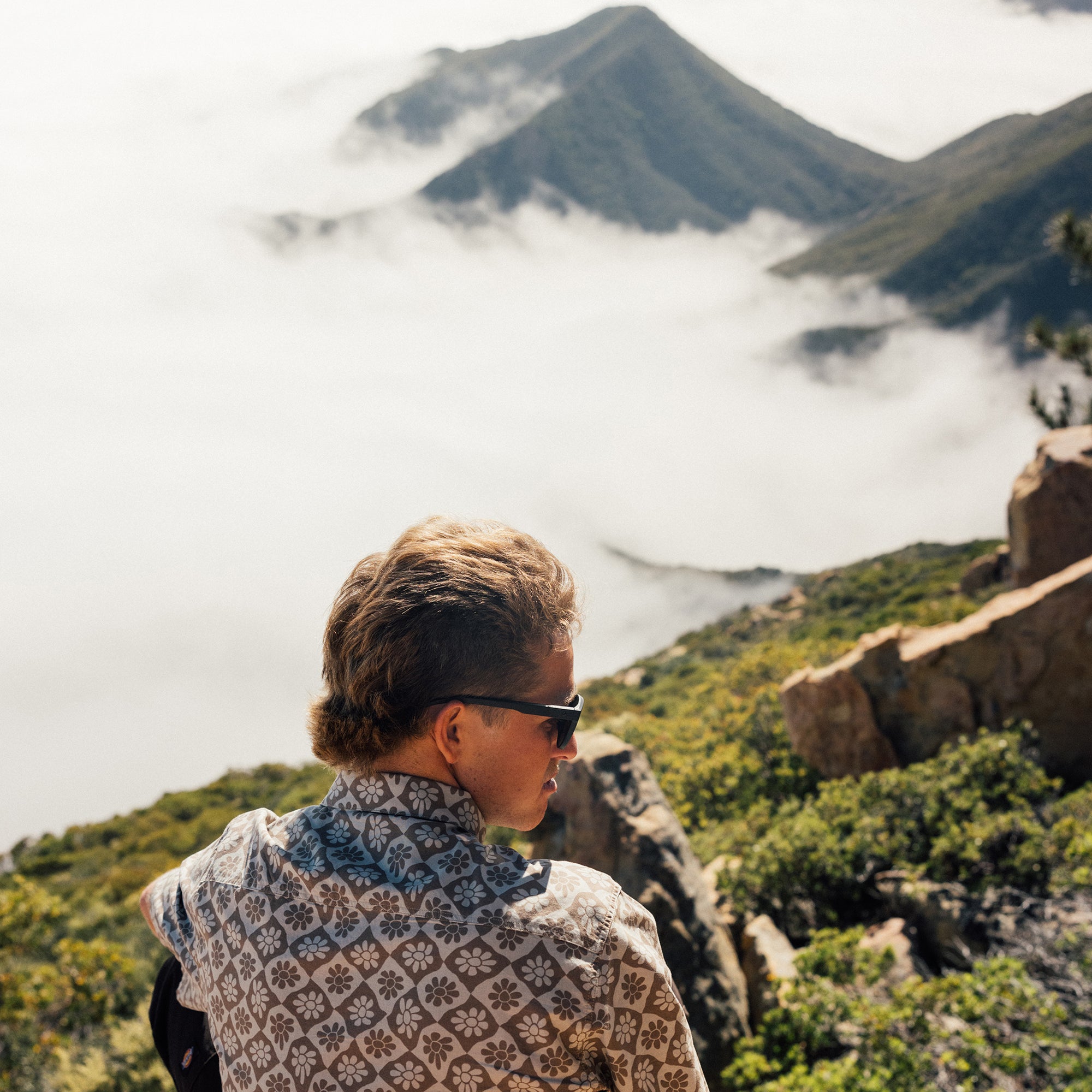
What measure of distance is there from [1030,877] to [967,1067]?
89.2 inches

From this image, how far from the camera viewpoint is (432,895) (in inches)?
46.1

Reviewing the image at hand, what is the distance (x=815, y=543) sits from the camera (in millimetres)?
179250

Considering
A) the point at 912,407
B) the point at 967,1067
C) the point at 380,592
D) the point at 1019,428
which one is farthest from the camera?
the point at 912,407

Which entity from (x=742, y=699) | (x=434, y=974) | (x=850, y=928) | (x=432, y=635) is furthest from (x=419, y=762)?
(x=742, y=699)

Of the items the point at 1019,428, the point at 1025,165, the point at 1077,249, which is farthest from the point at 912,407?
the point at 1077,249

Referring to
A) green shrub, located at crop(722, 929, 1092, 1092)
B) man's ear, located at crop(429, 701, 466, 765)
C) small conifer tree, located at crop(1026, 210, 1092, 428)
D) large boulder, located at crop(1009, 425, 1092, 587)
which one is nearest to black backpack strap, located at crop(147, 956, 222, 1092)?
man's ear, located at crop(429, 701, 466, 765)

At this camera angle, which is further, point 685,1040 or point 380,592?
point 380,592

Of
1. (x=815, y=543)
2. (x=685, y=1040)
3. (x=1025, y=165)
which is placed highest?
(x=1025, y=165)

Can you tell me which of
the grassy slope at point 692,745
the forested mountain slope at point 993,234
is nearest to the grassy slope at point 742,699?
the grassy slope at point 692,745

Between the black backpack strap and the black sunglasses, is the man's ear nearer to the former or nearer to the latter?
the black sunglasses

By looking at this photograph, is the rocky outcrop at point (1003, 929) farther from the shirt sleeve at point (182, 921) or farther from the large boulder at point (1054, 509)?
the large boulder at point (1054, 509)

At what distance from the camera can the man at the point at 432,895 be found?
1.14m

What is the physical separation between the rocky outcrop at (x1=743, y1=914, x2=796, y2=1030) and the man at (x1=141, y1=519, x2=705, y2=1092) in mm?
3848

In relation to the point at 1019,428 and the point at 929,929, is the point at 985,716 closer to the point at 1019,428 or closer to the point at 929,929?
the point at 929,929
